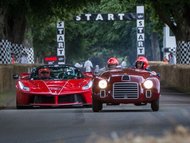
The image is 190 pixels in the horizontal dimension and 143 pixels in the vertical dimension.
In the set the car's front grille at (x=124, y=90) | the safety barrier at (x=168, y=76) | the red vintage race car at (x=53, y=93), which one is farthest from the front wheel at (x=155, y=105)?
the safety barrier at (x=168, y=76)

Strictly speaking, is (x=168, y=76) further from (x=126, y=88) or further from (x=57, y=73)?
(x=126, y=88)

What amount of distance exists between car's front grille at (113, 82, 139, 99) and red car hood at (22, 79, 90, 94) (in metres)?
2.87

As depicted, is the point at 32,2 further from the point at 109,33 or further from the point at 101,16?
the point at 109,33

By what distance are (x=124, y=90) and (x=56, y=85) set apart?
362 cm

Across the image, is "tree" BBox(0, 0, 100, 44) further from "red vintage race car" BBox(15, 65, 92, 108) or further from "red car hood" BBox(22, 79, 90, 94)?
"red vintage race car" BBox(15, 65, 92, 108)

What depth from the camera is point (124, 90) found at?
56.5 feet

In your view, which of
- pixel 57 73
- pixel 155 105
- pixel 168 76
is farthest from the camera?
pixel 168 76

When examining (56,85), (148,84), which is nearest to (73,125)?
(148,84)

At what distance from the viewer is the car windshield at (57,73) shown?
70.0ft

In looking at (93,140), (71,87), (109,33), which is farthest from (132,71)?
(109,33)

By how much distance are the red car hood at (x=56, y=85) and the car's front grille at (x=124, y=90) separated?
2.87 meters

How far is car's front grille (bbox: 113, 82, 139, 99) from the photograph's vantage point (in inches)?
679

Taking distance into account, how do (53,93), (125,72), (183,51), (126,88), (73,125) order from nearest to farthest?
1. (73,125)
2. (126,88)
3. (125,72)
4. (53,93)
5. (183,51)

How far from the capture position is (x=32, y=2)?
3928 centimetres
